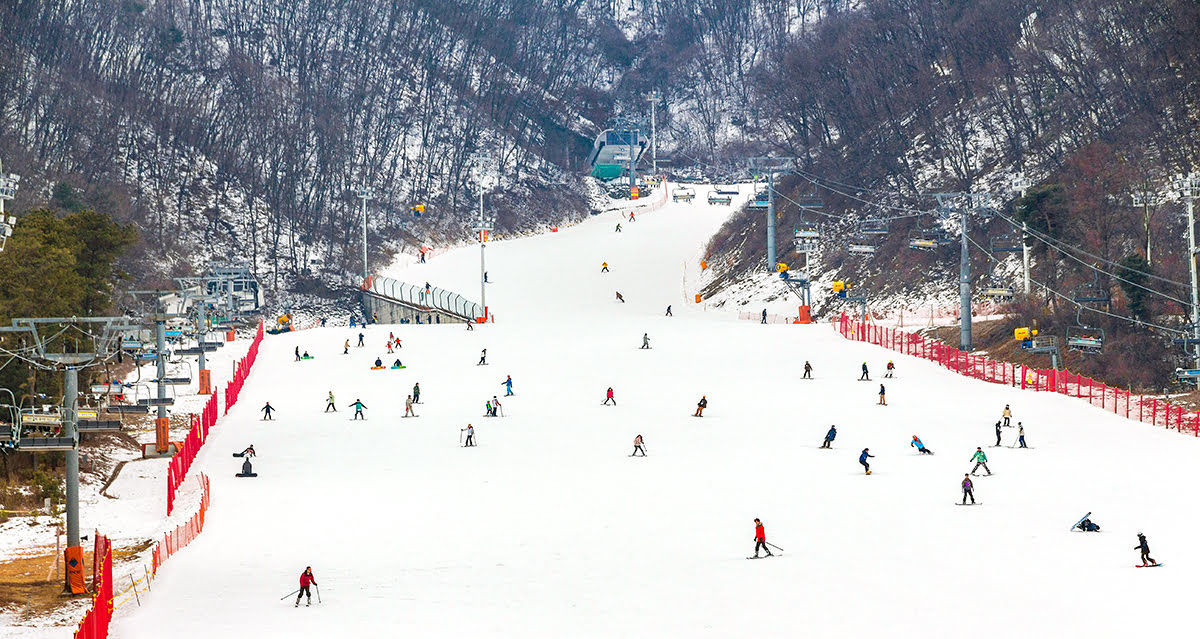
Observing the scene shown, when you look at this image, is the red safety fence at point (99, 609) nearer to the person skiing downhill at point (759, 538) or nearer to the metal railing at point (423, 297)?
the person skiing downhill at point (759, 538)

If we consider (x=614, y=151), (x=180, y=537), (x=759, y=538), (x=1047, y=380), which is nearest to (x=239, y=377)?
(x=180, y=537)

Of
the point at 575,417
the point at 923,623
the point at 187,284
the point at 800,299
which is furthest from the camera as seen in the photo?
the point at 800,299

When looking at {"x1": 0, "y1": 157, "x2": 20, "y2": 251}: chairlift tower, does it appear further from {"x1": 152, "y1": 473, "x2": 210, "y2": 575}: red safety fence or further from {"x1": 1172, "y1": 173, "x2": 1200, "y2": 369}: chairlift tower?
{"x1": 1172, "y1": 173, "x2": 1200, "y2": 369}: chairlift tower

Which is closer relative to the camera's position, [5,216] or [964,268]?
[5,216]

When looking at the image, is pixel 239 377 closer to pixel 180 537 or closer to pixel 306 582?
pixel 180 537

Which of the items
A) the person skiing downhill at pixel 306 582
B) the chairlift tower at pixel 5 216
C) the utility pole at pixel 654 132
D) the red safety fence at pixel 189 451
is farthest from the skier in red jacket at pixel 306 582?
the utility pole at pixel 654 132

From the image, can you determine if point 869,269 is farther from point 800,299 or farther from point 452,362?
point 452,362

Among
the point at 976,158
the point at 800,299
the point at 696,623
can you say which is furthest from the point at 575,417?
the point at 976,158
